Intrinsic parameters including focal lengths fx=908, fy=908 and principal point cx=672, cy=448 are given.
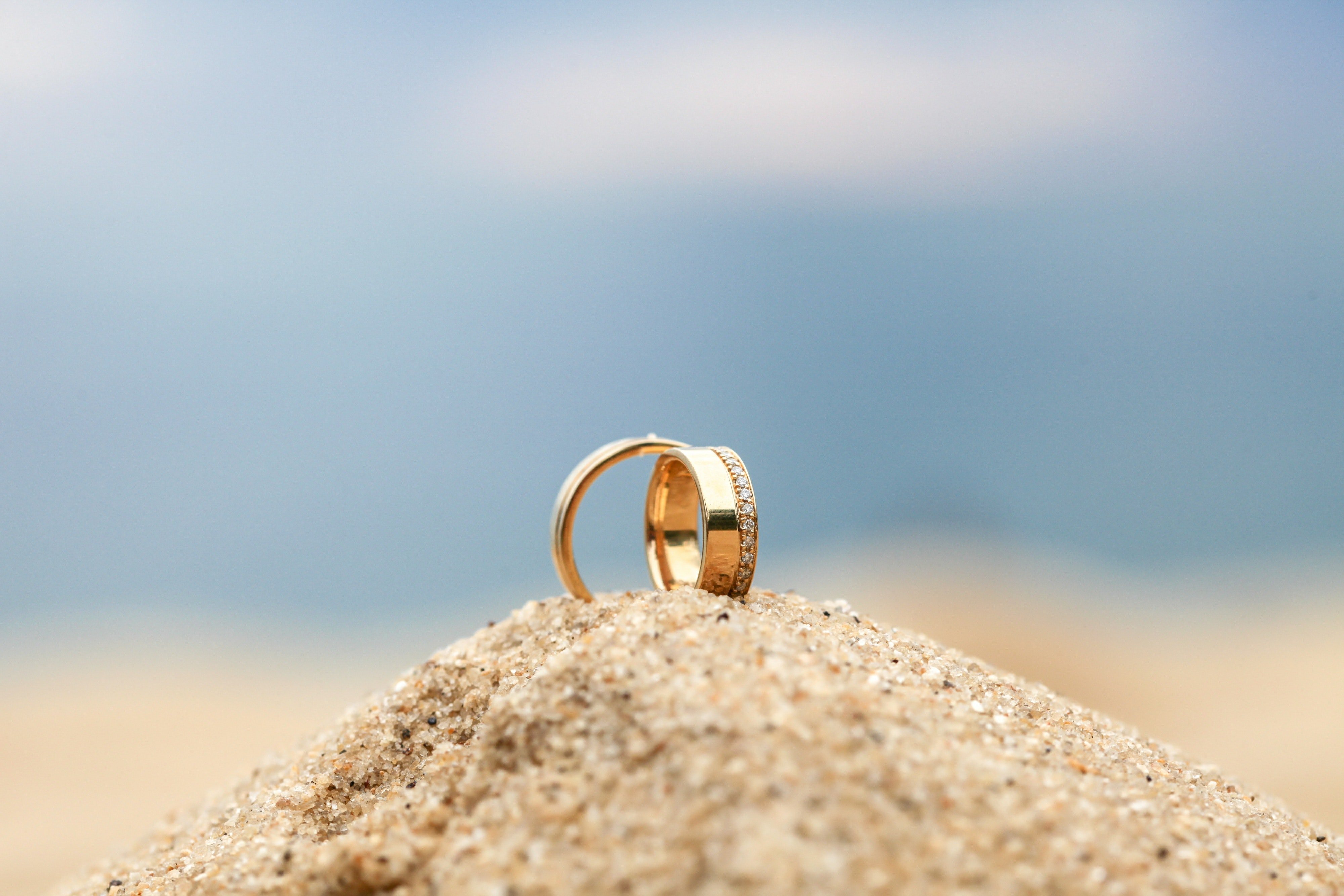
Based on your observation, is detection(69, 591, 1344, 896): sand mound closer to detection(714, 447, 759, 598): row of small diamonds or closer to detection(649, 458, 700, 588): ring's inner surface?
detection(714, 447, 759, 598): row of small diamonds

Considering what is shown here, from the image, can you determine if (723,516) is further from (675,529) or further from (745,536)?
(675,529)

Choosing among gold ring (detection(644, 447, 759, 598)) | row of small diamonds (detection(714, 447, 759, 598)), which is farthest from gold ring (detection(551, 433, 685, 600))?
row of small diamonds (detection(714, 447, 759, 598))

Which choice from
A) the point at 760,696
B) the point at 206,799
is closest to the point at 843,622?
the point at 760,696

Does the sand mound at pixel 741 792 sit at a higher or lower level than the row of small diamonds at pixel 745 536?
lower

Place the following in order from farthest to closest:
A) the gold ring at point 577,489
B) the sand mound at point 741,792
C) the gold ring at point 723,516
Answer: the gold ring at point 577,489 → the gold ring at point 723,516 → the sand mound at point 741,792

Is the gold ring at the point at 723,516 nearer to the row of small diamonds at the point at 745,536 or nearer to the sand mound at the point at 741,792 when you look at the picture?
the row of small diamonds at the point at 745,536

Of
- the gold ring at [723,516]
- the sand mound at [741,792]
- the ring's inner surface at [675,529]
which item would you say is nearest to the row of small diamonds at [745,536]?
the gold ring at [723,516]
